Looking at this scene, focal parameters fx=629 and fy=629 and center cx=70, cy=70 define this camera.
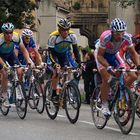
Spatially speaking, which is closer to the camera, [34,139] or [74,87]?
[34,139]

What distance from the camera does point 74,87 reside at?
11.8 metres

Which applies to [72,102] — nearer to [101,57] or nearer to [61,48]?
[101,57]

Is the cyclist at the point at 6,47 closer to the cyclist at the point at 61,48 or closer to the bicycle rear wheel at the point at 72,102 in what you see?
the cyclist at the point at 61,48

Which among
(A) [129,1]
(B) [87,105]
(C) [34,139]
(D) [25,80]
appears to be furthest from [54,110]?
(A) [129,1]

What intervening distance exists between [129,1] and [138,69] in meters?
13.9

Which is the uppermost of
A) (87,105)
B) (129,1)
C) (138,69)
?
(129,1)

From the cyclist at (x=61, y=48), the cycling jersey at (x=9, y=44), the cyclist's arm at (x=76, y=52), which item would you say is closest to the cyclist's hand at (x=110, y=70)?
the cyclist at (x=61, y=48)

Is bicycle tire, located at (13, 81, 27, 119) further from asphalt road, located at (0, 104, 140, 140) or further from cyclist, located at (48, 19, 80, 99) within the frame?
cyclist, located at (48, 19, 80, 99)

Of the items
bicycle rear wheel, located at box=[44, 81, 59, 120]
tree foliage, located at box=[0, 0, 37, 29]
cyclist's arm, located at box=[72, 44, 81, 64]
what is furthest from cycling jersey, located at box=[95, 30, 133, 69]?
tree foliage, located at box=[0, 0, 37, 29]

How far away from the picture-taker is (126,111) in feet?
33.3

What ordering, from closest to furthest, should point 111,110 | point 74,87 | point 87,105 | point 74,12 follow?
point 111,110, point 74,87, point 87,105, point 74,12

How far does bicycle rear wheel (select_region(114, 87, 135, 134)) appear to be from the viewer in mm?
9930

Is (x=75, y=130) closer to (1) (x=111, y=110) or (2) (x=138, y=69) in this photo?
(1) (x=111, y=110)

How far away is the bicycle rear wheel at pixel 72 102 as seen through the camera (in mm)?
11648
